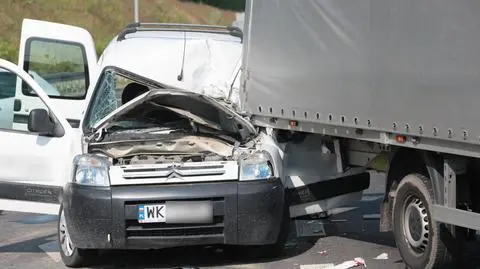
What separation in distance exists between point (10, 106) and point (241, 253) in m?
3.05

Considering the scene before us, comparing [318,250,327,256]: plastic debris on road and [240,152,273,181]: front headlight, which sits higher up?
[240,152,273,181]: front headlight

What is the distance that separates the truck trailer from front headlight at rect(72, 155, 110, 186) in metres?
1.80

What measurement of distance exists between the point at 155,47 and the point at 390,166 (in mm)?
3250

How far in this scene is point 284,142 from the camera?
26.5 ft

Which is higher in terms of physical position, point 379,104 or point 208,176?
point 379,104

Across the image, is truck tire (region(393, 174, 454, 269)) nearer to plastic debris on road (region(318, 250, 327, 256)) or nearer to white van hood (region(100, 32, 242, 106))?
plastic debris on road (region(318, 250, 327, 256))

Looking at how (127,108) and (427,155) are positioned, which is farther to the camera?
(127,108)

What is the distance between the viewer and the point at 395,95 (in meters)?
6.01

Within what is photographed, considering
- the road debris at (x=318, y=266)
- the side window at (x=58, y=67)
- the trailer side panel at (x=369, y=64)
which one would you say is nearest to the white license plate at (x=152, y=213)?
the road debris at (x=318, y=266)

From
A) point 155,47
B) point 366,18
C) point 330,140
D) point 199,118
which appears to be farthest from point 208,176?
point 155,47

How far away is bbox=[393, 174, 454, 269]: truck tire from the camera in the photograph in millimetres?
6312

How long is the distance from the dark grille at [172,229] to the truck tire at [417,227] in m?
1.52

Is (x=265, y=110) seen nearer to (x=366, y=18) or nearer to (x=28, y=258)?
(x=366, y=18)

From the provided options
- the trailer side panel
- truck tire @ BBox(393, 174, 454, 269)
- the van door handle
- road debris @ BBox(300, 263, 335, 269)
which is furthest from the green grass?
truck tire @ BBox(393, 174, 454, 269)
